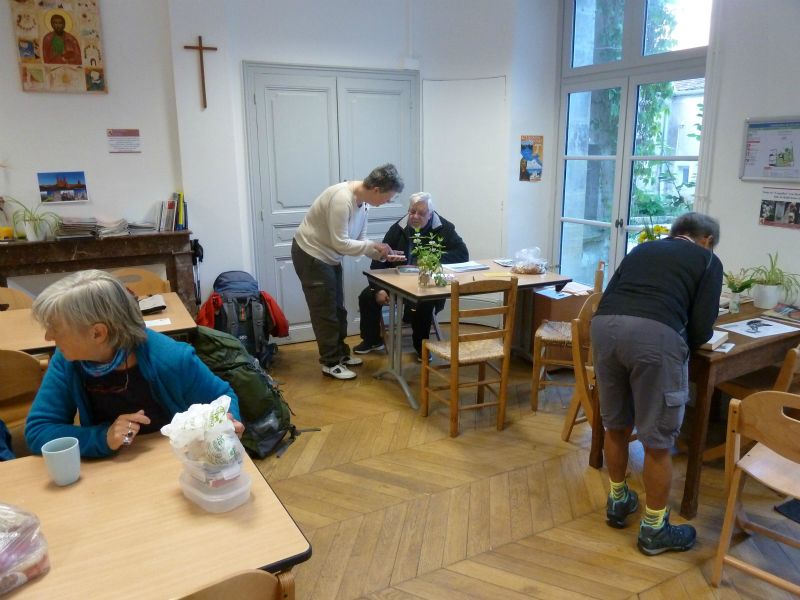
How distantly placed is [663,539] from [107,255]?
373 cm

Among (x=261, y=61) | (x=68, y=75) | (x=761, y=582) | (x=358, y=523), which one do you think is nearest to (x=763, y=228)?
(x=761, y=582)

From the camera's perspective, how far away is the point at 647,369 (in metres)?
2.21

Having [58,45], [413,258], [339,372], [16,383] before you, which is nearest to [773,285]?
[413,258]

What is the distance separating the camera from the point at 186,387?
5.74 feet

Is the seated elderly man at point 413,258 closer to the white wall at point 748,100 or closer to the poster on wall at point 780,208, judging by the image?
the white wall at point 748,100

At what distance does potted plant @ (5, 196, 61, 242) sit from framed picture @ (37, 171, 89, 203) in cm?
9

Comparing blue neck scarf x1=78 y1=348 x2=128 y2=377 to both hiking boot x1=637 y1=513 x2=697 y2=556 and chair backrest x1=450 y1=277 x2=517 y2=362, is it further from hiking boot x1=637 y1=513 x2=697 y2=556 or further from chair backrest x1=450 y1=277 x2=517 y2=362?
hiking boot x1=637 y1=513 x2=697 y2=556

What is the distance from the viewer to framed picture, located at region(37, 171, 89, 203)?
4.14 m

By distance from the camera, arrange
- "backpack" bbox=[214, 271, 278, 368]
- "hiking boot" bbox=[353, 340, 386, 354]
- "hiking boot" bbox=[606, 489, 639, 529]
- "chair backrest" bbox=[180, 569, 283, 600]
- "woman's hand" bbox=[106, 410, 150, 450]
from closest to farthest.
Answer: "chair backrest" bbox=[180, 569, 283, 600] → "woman's hand" bbox=[106, 410, 150, 450] → "hiking boot" bbox=[606, 489, 639, 529] → "backpack" bbox=[214, 271, 278, 368] → "hiking boot" bbox=[353, 340, 386, 354]

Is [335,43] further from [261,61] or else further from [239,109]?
[239,109]

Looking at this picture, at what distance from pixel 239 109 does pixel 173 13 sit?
0.73 meters

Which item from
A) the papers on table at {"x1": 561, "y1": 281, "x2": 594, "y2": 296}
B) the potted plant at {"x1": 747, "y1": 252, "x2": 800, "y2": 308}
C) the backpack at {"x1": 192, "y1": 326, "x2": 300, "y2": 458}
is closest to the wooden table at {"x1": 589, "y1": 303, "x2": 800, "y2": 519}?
the potted plant at {"x1": 747, "y1": 252, "x2": 800, "y2": 308}

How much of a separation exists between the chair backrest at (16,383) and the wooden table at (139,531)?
951 millimetres

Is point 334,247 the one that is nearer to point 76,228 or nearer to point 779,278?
point 76,228
